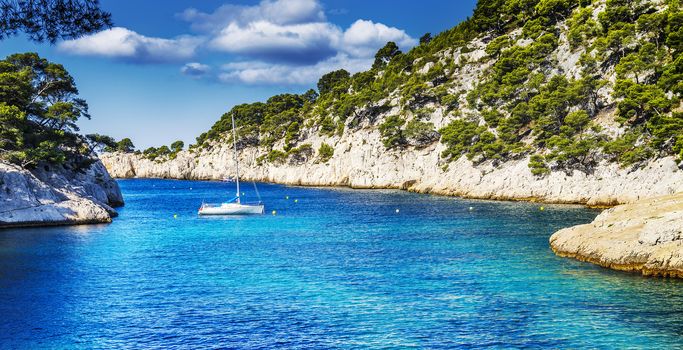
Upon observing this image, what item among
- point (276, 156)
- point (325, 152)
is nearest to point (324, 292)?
point (325, 152)

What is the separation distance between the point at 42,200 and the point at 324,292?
1777 inches

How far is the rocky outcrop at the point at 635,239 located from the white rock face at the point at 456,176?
2684 centimetres

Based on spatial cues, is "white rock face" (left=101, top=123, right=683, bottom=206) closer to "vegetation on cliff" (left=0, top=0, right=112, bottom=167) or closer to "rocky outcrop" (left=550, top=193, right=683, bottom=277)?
"rocky outcrop" (left=550, top=193, right=683, bottom=277)

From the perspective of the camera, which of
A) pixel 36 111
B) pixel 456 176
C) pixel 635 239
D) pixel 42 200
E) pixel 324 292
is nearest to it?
pixel 324 292

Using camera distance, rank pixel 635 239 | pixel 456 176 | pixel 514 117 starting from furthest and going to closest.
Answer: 1. pixel 456 176
2. pixel 514 117
3. pixel 635 239

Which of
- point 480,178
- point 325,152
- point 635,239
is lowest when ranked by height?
point 635,239

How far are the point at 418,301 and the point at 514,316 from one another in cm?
496

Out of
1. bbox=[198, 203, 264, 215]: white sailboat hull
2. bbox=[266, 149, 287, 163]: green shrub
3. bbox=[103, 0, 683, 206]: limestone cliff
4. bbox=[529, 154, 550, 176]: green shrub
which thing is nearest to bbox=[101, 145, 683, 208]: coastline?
bbox=[103, 0, 683, 206]: limestone cliff

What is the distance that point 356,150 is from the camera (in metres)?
136

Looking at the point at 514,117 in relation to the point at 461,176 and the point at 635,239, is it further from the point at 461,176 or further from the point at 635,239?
the point at 635,239

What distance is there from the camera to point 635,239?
34094mm

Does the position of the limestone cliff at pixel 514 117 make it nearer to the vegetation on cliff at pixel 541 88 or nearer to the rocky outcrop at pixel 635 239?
the vegetation on cliff at pixel 541 88

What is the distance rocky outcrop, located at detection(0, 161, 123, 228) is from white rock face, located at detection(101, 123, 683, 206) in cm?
5679

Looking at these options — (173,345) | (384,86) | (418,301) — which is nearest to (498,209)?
(418,301)
